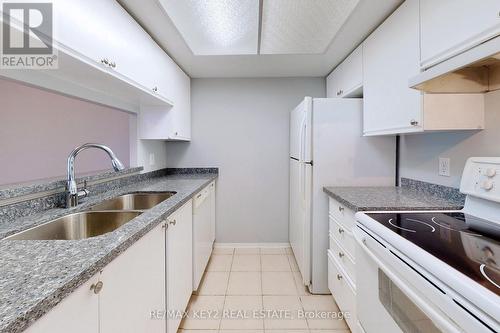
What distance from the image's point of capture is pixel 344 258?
5.63 ft

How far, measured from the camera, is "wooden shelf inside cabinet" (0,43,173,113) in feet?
3.96

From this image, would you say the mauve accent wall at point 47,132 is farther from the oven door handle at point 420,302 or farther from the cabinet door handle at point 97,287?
the oven door handle at point 420,302

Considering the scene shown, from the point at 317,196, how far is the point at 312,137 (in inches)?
19.4

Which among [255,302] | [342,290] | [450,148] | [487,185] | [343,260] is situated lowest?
[255,302]

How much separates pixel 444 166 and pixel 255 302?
168 cm

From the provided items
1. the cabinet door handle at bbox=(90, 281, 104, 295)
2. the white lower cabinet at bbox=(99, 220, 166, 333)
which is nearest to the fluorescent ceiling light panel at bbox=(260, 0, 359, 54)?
the white lower cabinet at bbox=(99, 220, 166, 333)

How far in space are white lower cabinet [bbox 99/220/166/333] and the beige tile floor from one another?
0.65m

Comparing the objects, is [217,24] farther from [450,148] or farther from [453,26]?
[450,148]

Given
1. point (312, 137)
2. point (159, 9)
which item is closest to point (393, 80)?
point (312, 137)

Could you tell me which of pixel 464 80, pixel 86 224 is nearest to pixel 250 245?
pixel 86 224

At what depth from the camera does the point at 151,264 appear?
1.19 metres

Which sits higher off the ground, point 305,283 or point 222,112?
point 222,112

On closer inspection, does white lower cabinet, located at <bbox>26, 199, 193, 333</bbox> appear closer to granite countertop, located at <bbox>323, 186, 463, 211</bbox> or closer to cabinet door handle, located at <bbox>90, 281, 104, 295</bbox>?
cabinet door handle, located at <bbox>90, 281, 104, 295</bbox>

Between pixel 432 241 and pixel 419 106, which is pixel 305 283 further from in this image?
pixel 419 106
